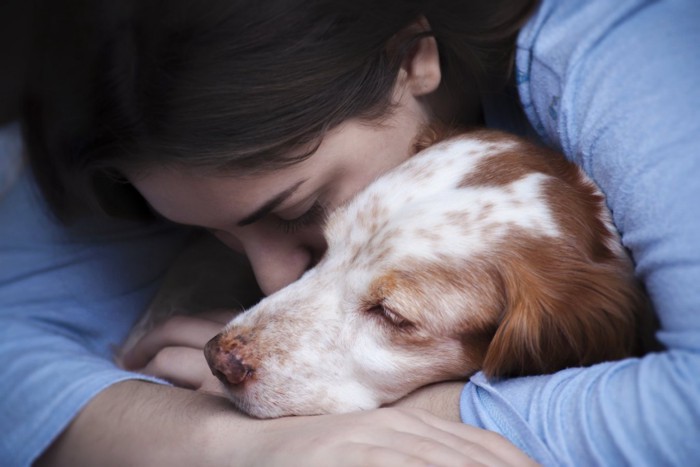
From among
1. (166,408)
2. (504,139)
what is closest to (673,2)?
(504,139)

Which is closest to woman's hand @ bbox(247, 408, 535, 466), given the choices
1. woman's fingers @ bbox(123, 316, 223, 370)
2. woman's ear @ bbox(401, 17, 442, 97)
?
woman's fingers @ bbox(123, 316, 223, 370)

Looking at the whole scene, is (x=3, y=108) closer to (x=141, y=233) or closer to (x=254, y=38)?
(x=141, y=233)

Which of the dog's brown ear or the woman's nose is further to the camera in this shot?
the woman's nose

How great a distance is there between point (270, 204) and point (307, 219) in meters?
0.10

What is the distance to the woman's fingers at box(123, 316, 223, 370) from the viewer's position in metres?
1.52

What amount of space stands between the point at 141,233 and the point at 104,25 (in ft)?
2.13

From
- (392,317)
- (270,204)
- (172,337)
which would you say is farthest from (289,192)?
Answer: (172,337)

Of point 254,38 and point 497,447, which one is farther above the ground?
point 254,38

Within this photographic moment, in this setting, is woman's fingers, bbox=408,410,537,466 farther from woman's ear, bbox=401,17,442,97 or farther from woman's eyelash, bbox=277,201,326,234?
woman's ear, bbox=401,17,442,97

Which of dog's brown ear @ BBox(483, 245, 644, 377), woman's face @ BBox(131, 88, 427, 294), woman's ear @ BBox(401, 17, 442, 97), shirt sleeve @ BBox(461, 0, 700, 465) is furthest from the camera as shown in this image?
woman's ear @ BBox(401, 17, 442, 97)

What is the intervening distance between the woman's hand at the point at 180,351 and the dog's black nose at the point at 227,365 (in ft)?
0.54

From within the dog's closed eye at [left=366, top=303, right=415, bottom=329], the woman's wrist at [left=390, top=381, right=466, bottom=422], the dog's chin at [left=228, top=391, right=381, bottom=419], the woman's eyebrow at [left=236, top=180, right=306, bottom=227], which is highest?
the woman's eyebrow at [left=236, top=180, right=306, bottom=227]

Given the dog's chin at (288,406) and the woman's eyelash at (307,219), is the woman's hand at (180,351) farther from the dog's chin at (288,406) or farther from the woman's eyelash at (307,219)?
the woman's eyelash at (307,219)

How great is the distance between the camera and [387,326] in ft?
3.67
